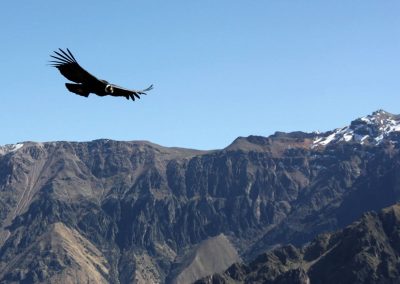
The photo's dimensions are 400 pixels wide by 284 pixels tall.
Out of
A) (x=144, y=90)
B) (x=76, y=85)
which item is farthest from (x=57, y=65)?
(x=144, y=90)

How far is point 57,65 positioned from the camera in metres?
27.6

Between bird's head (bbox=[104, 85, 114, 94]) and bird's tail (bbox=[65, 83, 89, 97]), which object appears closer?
bird's head (bbox=[104, 85, 114, 94])

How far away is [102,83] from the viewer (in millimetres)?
28531

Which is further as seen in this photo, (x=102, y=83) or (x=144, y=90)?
(x=144, y=90)

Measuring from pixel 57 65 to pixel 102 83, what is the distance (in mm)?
1750

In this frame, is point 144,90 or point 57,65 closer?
point 57,65

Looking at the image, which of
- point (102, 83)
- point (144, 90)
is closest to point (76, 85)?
point (102, 83)

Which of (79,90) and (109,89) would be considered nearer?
(109,89)

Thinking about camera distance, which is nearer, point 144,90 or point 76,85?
point 76,85

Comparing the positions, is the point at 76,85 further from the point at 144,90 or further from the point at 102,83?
the point at 144,90

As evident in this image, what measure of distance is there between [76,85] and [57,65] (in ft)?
4.90

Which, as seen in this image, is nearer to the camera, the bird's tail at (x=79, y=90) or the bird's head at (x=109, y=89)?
the bird's head at (x=109, y=89)

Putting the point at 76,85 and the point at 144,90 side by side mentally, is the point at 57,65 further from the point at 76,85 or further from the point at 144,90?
the point at 144,90

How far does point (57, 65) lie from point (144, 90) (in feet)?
13.8
